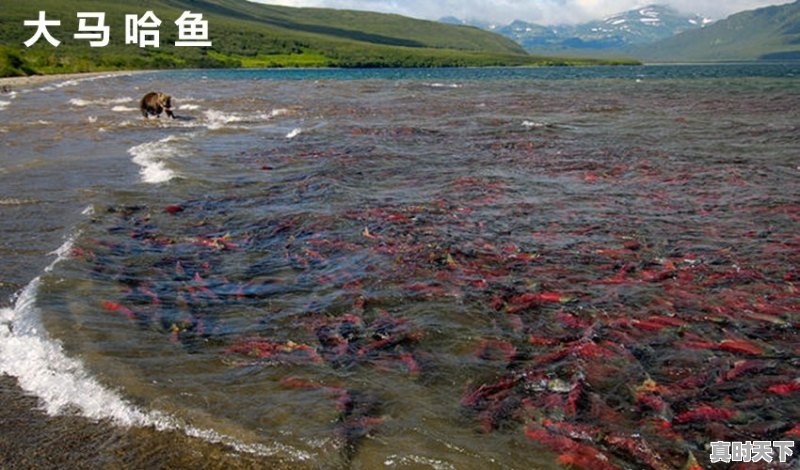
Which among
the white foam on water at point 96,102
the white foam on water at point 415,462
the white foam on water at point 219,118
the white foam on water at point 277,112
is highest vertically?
the white foam on water at point 96,102

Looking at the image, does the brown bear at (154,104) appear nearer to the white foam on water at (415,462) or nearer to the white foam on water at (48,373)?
the white foam on water at (48,373)

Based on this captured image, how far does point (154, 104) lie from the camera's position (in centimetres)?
3216

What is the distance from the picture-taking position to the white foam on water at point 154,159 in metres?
16.3

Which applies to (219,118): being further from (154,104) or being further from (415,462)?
(415,462)

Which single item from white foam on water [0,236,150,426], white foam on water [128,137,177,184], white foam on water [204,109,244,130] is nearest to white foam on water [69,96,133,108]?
white foam on water [204,109,244,130]

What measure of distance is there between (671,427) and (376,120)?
29389 millimetres

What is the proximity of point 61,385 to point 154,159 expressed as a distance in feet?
47.2

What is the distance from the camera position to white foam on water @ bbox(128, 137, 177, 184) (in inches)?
643

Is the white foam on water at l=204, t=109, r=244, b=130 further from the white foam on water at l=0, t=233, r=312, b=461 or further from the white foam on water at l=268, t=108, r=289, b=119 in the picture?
the white foam on water at l=0, t=233, r=312, b=461

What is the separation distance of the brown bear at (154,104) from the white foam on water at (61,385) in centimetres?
2714

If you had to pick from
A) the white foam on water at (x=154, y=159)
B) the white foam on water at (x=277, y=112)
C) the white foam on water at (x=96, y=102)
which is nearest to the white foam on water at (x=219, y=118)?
the white foam on water at (x=277, y=112)

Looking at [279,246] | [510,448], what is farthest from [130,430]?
[279,246]

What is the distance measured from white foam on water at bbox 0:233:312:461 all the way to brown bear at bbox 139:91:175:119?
89.1ft

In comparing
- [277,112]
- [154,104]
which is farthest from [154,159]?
[277,112]
